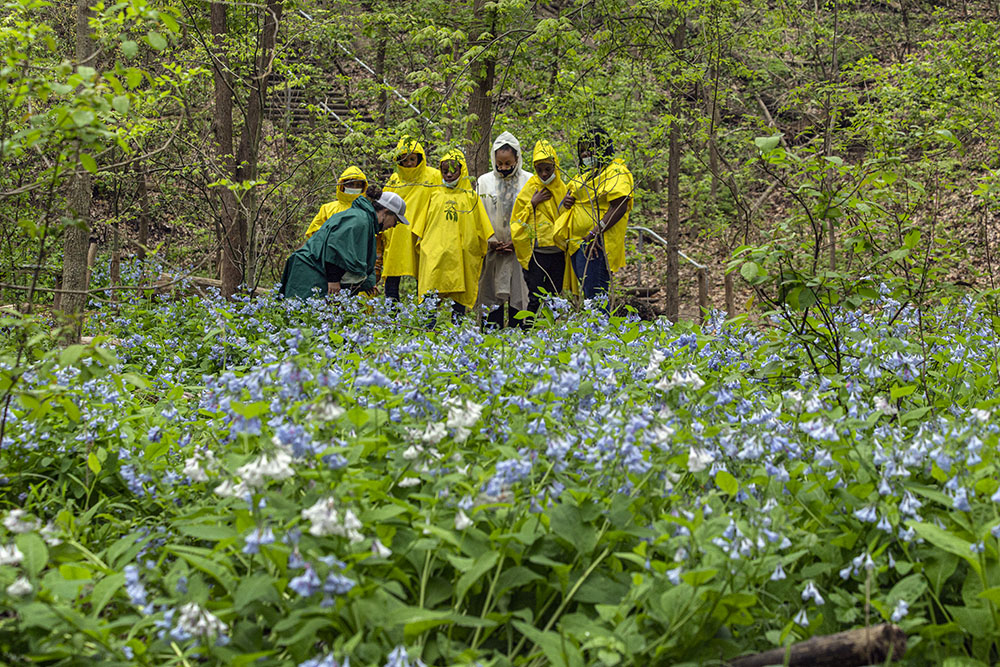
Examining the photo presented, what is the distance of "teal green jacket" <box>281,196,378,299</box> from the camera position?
782 centimetres

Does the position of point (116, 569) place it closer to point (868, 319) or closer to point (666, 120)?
point (868, 319)

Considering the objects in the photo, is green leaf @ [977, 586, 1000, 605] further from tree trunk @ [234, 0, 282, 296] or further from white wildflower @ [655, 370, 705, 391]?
tree trunk @ [234, 0, 282, 296]

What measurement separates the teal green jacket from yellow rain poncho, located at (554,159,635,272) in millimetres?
1883

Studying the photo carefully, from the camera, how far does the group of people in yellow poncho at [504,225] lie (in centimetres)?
790

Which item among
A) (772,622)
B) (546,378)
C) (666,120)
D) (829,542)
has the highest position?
(666,120)

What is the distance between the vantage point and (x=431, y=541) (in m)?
2.12

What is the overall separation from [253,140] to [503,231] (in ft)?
8.84

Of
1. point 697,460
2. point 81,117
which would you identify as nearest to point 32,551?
point 81,117

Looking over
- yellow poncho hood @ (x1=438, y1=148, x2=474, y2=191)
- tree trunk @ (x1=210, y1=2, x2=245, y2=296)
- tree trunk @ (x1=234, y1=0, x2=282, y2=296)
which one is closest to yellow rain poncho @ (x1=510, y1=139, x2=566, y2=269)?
yellow poncho hood @ (x1=438, y1=148, x2=474, y2=191)

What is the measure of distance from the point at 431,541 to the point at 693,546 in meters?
0.68

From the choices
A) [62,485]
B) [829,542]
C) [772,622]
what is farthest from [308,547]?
[62,485]

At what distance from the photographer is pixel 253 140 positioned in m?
8.33

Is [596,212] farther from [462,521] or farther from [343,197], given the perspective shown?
[462,521]

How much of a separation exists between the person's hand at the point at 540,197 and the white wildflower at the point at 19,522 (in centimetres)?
644
